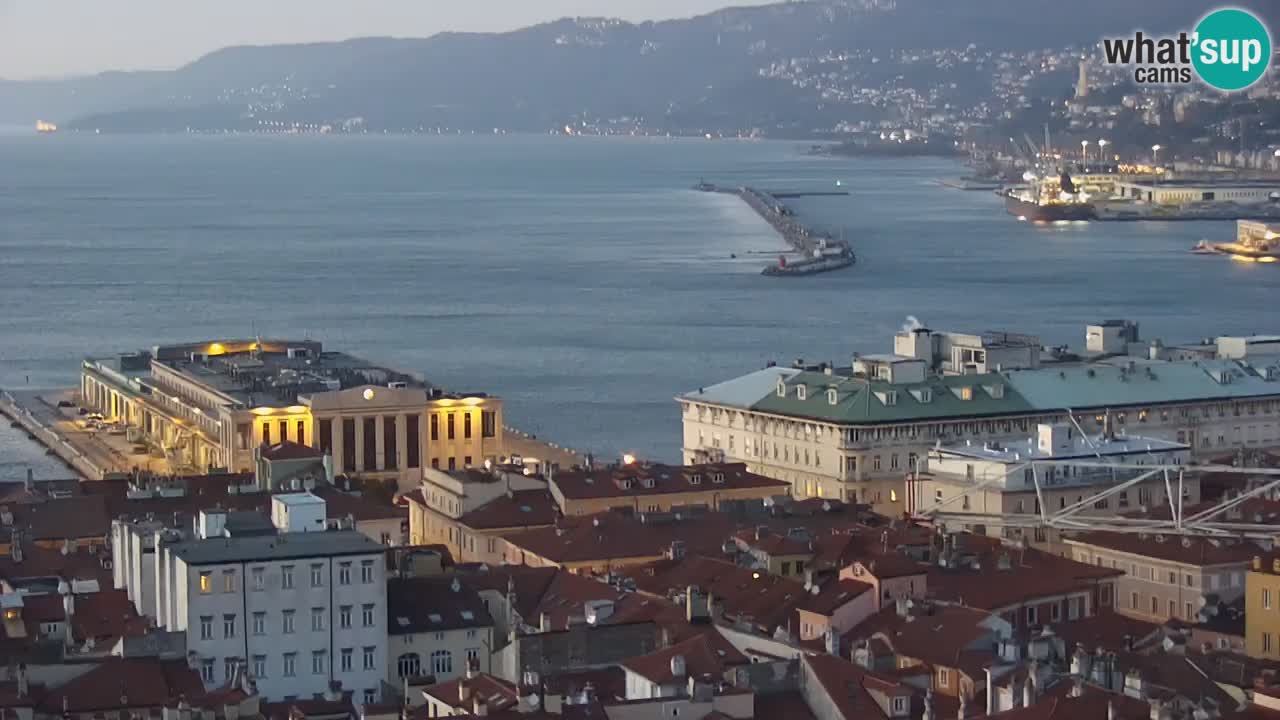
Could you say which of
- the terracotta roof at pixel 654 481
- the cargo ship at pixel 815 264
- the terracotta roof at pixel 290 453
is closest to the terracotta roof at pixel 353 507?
the terracotta roof at pixel 654 481

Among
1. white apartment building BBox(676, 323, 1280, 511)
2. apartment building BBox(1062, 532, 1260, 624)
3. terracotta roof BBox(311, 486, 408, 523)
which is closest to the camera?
apartment building BBox(1062, 532, 1260, 624)

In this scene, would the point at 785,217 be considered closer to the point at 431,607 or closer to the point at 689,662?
the point at 431,607

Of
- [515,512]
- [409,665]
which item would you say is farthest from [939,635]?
[515,512]

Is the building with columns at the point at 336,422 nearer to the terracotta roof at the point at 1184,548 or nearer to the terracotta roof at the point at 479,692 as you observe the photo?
the terracotta roof at the point at 1184,548

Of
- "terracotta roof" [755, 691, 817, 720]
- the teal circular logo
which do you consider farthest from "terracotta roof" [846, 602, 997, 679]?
the teal circular logo

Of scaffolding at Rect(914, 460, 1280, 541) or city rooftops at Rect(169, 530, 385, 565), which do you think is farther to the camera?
scaffolding at Rect(914, 460, 1280, 541)

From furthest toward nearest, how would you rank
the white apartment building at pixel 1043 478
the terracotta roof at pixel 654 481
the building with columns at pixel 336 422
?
the building with columns at pixel 336 422 < the terracotta roof at pixel 654 481 < the white apartment building at pixel 1043 478

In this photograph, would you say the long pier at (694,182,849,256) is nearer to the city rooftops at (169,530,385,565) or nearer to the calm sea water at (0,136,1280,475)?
the calm sea water at (0,136,1280,475)
